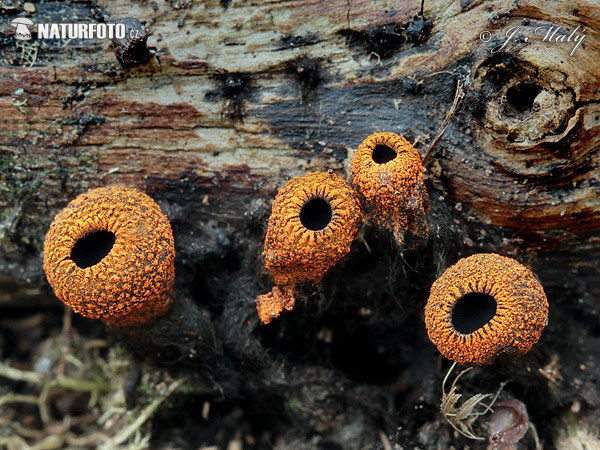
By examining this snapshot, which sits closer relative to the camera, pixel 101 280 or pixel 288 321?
pixel 101 280

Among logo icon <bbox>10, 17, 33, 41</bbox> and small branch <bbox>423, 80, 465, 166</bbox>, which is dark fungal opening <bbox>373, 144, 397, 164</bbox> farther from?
logo icon <bbox>10, 17, 33, 41</bbox>

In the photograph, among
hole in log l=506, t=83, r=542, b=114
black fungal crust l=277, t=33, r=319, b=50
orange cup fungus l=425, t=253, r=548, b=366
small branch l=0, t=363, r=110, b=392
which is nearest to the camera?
orange cup fungus l=425, t=253, r=548, b=366

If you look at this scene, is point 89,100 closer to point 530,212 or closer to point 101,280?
point 101,280

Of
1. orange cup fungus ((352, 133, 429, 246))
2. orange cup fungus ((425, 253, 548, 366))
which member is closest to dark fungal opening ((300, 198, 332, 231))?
orange cup fungus ((352, 133, 429, 246))

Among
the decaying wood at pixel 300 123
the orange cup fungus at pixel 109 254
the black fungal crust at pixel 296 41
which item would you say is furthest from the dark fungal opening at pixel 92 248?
the black fungal crust at pixel 296 41

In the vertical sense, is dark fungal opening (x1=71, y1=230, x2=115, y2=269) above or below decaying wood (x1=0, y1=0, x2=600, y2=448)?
below

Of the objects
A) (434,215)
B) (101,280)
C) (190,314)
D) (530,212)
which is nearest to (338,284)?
(434,215)
